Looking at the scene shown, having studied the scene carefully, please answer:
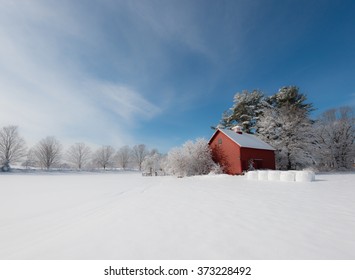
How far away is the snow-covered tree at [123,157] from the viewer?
78125 mm

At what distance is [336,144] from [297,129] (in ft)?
30.0

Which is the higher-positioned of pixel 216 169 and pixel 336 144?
pixel 336 144

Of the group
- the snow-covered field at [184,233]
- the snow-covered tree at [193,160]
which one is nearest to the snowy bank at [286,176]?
the snow-covered tree at [193,160]

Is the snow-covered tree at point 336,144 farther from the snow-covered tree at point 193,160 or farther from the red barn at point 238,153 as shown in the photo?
the snow-covered tree at point 193,160

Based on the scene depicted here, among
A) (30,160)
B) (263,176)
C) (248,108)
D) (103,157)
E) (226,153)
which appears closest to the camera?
(263,176)

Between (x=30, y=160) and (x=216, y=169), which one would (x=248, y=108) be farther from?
(x=30, y=160)

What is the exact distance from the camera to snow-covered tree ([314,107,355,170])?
26.8 metres

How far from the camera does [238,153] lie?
21.5 metres

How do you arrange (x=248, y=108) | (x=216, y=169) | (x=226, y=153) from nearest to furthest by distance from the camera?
(x=216, y=169)
(x=226, y=153)
(x=248, y=108)

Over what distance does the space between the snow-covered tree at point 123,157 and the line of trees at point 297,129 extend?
57.7 meters

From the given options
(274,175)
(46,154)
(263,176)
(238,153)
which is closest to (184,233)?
(274,175)

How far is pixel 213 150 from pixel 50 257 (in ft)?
77.5

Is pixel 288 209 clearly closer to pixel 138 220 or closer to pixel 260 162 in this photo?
pixel 138 220
